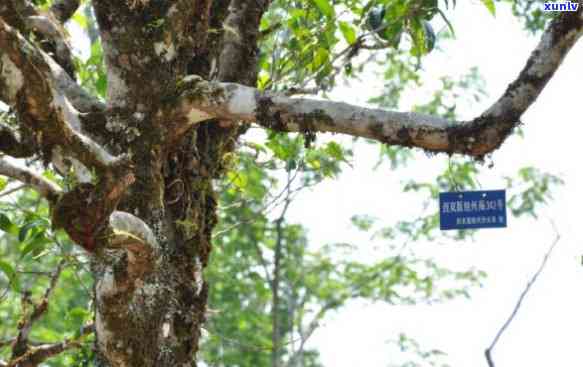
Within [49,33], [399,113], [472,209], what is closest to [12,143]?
[49,33]

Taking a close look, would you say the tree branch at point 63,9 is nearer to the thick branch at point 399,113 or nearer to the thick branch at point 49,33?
the thick branch at point 49,33

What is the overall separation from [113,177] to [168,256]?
0.72 metres

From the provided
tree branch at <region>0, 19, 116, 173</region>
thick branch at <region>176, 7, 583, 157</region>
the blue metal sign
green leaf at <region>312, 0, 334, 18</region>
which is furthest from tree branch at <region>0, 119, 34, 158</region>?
the blue metal sign

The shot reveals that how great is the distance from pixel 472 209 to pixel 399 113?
1.52 ft

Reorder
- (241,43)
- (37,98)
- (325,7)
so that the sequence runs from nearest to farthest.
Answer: (37,98), (325,7), (241,43)

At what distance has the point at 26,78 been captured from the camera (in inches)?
106

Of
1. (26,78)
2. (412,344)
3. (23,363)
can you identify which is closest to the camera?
(26,78)

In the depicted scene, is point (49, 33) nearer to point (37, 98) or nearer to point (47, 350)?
point (37, 98)

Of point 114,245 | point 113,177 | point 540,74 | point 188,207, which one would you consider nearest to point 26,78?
point 113,177

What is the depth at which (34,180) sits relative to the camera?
3.20 meters

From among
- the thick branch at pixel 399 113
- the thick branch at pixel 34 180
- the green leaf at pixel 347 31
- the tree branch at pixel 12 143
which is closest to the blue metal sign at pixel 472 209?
the thick branch at pixel 399 113

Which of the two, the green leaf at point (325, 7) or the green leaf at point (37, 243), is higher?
the green leaf at point (325, 7)

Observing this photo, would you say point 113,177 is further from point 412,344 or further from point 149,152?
point 412,344

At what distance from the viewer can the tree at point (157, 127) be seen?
279 centimetres
